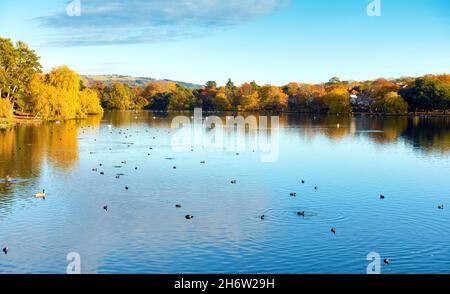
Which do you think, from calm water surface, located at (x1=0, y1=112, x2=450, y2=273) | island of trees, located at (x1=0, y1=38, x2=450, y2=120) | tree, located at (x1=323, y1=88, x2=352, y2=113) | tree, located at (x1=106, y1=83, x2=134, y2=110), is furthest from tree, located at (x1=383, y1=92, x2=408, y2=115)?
calm water surface, located at (x1=0, y1=112, x2=450, y2=273)

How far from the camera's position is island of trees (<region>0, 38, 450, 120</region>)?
84125 millimetres

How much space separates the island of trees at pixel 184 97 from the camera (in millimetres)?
84125

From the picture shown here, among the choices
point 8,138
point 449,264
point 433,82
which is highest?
point 433,82

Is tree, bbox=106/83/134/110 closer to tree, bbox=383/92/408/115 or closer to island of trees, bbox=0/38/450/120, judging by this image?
island of trees, bbox=0/38/450/120

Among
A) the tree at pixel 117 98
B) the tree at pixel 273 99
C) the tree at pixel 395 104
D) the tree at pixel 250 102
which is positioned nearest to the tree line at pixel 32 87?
the tree at pixel 117 98

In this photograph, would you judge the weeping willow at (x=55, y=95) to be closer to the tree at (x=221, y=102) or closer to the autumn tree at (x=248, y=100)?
the autumn tree at (x=248, y=100)

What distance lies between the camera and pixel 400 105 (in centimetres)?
13225

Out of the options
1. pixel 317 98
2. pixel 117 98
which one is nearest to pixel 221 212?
pixel 317 98

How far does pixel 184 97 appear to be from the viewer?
196 metres

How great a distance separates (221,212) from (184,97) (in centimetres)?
17292

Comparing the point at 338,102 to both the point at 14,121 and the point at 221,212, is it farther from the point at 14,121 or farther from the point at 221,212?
the point at 221,212
